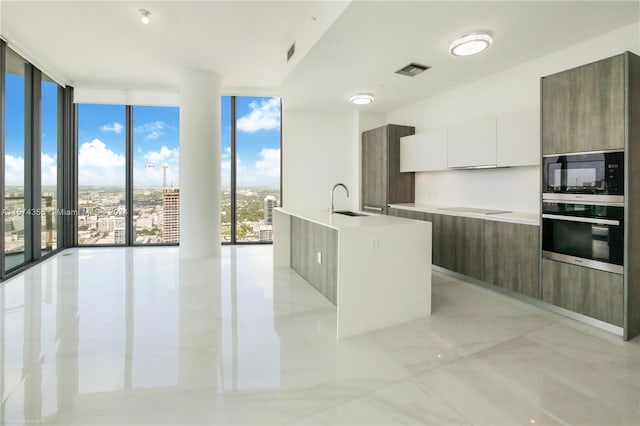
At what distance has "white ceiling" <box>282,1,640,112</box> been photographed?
8.61 feet

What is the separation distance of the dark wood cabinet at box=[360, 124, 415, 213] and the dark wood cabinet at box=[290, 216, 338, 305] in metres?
1.70

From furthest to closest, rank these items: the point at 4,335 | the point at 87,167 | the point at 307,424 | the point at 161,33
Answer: the point at 87,167, the point at 161,33, the point at 4,335, the point at 307,424

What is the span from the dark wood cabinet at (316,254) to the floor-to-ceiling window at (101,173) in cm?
382

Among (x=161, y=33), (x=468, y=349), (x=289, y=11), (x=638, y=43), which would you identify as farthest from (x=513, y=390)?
(x=161, y=33)

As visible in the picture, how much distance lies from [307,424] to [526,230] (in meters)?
2.81

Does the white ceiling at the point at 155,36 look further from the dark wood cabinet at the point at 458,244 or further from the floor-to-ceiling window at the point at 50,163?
the dark wood cabinet at the point at 458,244

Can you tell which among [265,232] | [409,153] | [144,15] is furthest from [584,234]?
[265,232]

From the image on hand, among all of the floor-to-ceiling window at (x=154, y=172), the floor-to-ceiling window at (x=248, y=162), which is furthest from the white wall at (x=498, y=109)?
the floor-to-ceiling window at (x=154, y=172)

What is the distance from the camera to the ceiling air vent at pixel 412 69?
3.84 m

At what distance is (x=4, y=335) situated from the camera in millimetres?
2549

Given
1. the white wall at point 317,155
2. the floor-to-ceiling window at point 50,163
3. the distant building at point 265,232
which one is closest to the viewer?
the floor-to-ceiling window at point 50,163

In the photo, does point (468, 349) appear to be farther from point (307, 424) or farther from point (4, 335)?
point (4, 335)

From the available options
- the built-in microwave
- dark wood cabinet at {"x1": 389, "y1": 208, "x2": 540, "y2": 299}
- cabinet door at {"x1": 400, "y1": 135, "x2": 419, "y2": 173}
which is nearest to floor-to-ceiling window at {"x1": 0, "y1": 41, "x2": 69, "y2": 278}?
cabinet door at {"x1": 400, "y1": 135, "x2": 419, "y2": 173}

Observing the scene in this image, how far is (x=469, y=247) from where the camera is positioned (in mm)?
3920
